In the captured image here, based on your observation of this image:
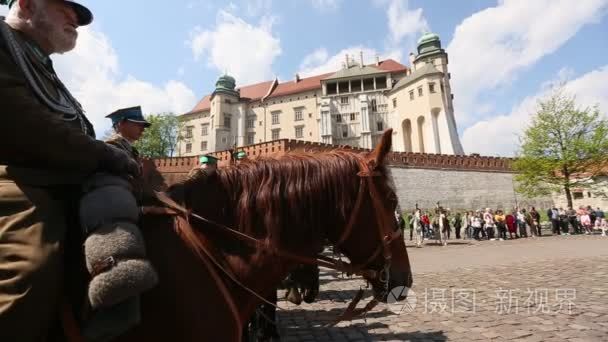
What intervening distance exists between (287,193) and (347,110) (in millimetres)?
61245

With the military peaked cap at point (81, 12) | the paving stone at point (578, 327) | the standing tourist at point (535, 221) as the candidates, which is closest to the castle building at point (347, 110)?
the standing tourist at point (535, 221)

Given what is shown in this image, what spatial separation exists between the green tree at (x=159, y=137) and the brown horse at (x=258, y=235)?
5309 centimetres

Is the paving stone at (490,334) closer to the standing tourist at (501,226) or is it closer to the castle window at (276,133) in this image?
the standing tourist at (501,226)

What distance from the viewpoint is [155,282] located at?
147 centimetres

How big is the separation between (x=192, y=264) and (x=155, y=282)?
0.29 metres

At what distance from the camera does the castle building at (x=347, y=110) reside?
4956cm

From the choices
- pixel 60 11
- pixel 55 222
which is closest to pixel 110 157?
pixel 55 222

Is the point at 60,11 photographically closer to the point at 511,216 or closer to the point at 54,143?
the point at 54,143

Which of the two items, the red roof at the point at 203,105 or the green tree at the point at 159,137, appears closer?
the green tree at the point at 159,137

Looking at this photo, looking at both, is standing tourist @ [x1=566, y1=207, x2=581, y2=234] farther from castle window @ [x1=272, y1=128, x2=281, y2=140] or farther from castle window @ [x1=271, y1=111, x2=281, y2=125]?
castle window @ [x1=271, y1=111, x2=281, y2=125]

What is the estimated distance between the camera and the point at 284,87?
7225 centimetres

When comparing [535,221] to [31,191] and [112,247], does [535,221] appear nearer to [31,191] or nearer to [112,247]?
[112,247]

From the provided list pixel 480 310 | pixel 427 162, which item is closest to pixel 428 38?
pixel 427 162

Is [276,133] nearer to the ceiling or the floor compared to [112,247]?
nearer to the ceiling
